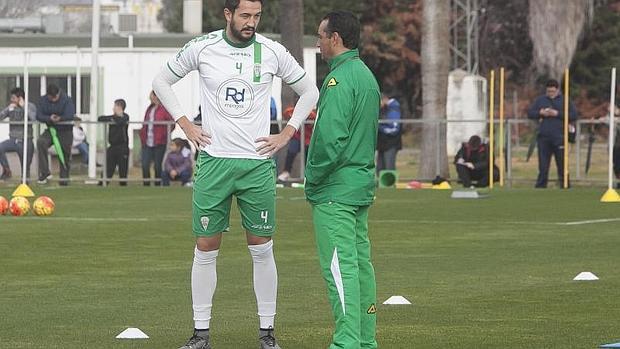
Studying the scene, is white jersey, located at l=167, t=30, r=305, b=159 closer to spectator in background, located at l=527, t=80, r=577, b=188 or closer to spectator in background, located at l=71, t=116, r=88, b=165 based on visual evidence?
spectator in background, located at l=527, t=80, r=577, b=188

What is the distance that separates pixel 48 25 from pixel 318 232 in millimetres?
45841

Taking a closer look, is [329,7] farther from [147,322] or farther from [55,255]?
[147,322]

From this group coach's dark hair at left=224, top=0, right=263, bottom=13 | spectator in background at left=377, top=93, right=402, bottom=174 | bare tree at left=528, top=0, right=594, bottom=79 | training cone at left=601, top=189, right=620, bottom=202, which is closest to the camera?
coach's dark hair at left=224, top=0, right=263, bottom=13

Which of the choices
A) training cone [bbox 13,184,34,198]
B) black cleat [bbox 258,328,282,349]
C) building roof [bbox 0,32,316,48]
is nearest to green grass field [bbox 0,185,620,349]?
black cleat [bbox 258,328,282,349]

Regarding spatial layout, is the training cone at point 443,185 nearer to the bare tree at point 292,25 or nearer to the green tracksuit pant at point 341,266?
the bare tree at point 292,25

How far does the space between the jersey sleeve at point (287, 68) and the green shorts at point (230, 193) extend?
0.56m

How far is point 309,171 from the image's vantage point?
9875 millimetres

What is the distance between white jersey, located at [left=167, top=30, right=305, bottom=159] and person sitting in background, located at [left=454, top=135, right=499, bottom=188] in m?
21.7

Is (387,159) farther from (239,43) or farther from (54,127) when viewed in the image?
(239,43)

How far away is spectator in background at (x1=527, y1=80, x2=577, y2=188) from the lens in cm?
3147

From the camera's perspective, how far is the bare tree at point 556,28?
4947 cm

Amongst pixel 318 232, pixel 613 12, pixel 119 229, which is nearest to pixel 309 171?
pixel 318 232

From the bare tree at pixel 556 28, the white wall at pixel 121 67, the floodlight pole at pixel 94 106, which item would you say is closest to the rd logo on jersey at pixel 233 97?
the floodlight pole at pixel 94 106

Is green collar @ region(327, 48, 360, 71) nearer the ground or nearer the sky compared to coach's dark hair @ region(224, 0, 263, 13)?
nearer the ground
